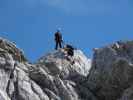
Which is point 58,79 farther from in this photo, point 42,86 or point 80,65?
point 80,65

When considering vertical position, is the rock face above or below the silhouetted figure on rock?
below

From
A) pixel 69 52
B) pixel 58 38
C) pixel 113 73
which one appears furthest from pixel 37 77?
pixel 58 38

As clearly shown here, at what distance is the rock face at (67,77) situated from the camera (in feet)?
210

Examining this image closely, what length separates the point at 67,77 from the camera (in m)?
69.2

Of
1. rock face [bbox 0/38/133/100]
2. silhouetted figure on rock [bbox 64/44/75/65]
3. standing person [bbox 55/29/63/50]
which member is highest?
standing person [bbox 55/29/63/50]

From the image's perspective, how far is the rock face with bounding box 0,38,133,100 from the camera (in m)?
63.9

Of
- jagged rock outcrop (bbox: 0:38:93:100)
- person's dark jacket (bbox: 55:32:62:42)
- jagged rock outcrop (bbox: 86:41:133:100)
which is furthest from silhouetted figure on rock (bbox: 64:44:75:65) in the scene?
jagged rock outcrop (bbox: 86:41:133:100)

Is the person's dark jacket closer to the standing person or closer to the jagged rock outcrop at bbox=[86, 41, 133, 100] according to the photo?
the standing person

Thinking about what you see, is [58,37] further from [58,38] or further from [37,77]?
[37,77]

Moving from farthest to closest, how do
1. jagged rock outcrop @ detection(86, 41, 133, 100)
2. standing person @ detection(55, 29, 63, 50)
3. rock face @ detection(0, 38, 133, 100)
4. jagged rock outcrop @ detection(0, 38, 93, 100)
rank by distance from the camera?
standing person @ detection(55, 29, 63, 50), jagged rock outcrop @ detection(86, 41, 133, 100), rock face @ detection(0, 38, 133, 100), jagged rock outcrop @ detection(0, 38, 93, 100)

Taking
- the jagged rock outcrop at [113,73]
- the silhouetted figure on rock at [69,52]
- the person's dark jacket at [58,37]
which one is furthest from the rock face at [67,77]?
the person's dark jacket at [58,37]

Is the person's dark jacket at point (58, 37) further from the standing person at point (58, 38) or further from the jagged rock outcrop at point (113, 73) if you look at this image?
the jagged rock outcrop at point (113, 73)

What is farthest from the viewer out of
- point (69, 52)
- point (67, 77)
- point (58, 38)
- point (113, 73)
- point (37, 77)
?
point (58, 38)

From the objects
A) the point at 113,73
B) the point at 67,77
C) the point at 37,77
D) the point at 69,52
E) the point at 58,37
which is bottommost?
the point at 113,73
